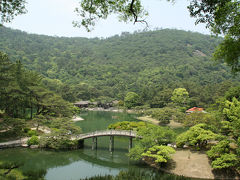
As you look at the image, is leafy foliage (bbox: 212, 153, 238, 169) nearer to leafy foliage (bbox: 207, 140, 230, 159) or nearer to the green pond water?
leafy foliage (bbox: 207, 140, 230, 159)

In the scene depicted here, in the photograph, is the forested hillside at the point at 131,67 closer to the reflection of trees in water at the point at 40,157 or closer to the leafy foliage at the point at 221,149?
the leafy foliage at the point at 221,149

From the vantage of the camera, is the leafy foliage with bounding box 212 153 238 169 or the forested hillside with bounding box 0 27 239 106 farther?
the forested hillside with bounding box 0 27 239 106

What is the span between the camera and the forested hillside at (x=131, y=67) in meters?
66.1

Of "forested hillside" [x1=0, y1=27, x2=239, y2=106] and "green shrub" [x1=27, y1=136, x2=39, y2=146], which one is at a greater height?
"forested hillside" [x1=0, y1=27, x2=239, y2=106]

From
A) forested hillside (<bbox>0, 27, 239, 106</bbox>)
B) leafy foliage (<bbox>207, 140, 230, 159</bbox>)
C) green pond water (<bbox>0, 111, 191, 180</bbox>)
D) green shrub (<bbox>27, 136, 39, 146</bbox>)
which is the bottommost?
green pond water (<bbox>0, 111, 191, 180</bbox>)

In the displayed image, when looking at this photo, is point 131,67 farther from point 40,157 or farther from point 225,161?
point 225,161

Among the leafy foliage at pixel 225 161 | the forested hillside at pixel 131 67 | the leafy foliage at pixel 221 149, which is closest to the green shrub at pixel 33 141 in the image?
the leafy foliage at pixel 221 149

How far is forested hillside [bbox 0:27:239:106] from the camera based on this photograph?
6608 cm

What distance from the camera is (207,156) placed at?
18.6 metres

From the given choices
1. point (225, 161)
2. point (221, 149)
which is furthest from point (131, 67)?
point (225, 161)

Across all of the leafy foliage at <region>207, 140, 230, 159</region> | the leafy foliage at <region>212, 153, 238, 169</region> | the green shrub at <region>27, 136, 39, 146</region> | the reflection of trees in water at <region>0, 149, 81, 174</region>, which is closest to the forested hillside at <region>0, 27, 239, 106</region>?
the leafy foliage at <region>207, 140, 230, 159</region>

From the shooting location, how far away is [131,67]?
120500 mm

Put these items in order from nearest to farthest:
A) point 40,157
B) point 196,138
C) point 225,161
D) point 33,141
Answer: point 225,161, point 196,138, point 40,157, point 33,141

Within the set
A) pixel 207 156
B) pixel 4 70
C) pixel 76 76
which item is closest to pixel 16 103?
pixel 4 70
